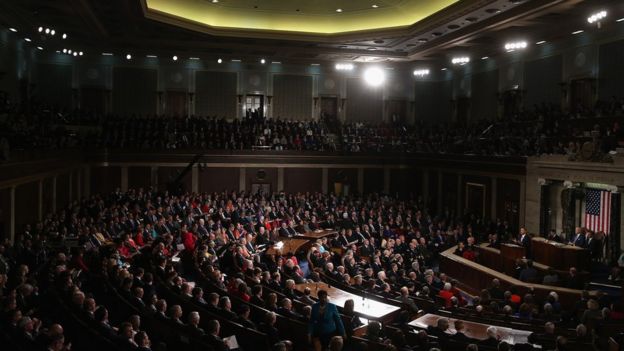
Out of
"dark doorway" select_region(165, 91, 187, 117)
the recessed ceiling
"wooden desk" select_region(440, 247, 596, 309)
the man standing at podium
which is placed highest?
the recessed ceiling

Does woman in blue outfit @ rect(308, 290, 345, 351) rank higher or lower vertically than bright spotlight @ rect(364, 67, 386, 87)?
lower

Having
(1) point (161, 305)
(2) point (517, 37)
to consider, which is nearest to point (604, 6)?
(2) point (517, 37)

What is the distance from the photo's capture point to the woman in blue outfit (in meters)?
7.79

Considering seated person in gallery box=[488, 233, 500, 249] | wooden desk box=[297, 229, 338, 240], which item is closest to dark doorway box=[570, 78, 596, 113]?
seated person in gallery box=[488, 233, 500, 249]

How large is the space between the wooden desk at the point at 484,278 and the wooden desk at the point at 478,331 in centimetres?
379

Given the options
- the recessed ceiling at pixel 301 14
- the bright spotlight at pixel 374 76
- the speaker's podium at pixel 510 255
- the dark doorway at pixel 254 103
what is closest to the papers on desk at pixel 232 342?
the speaker's podium at pixel 510 255

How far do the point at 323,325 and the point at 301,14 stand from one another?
19.0m

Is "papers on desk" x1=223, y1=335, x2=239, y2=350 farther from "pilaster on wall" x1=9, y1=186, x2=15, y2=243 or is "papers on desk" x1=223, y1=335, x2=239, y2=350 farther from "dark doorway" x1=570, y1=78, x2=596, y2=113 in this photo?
A: "dark doorway" x1=570, y1=78, x2=596, y2=113

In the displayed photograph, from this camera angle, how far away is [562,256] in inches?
561

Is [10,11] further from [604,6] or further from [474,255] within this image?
[604,6]

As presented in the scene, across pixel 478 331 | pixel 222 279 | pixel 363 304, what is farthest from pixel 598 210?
pixel 222 279

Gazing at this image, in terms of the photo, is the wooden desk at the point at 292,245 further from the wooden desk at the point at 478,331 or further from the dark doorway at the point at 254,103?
the dark doorway at the point at 254,103

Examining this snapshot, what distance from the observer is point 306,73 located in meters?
30.7

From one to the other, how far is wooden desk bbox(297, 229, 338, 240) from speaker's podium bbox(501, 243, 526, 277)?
589 cm
